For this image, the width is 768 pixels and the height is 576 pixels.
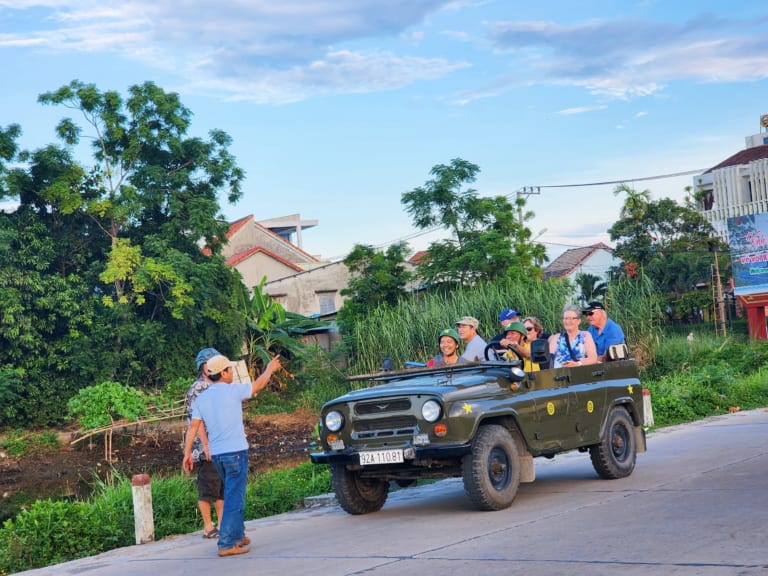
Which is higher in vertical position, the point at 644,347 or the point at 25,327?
the point at 25,327

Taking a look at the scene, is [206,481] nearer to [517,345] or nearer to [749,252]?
[517,345]

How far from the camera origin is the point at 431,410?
927 centimetres

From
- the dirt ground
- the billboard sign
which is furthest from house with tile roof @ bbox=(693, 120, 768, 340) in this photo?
the dirt ground

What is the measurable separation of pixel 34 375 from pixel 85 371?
1624 millimetres

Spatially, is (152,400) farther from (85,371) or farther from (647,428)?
(647,428)

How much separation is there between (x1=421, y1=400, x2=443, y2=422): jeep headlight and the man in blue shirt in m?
3.27

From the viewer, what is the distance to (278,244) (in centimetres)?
6338

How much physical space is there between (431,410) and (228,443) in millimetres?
1896

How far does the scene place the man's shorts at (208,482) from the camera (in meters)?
9.73

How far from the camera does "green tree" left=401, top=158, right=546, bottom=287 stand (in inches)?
1558

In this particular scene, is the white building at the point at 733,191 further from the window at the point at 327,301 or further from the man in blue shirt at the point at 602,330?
the man in blue shirt at the point at 602,330

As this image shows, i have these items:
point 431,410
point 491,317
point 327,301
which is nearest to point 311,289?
point 327,301

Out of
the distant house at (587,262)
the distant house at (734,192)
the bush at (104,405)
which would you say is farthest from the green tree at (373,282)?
the distant house at (587,262)

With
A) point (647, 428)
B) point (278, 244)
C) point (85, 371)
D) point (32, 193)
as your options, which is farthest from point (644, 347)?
point (278, 244)
